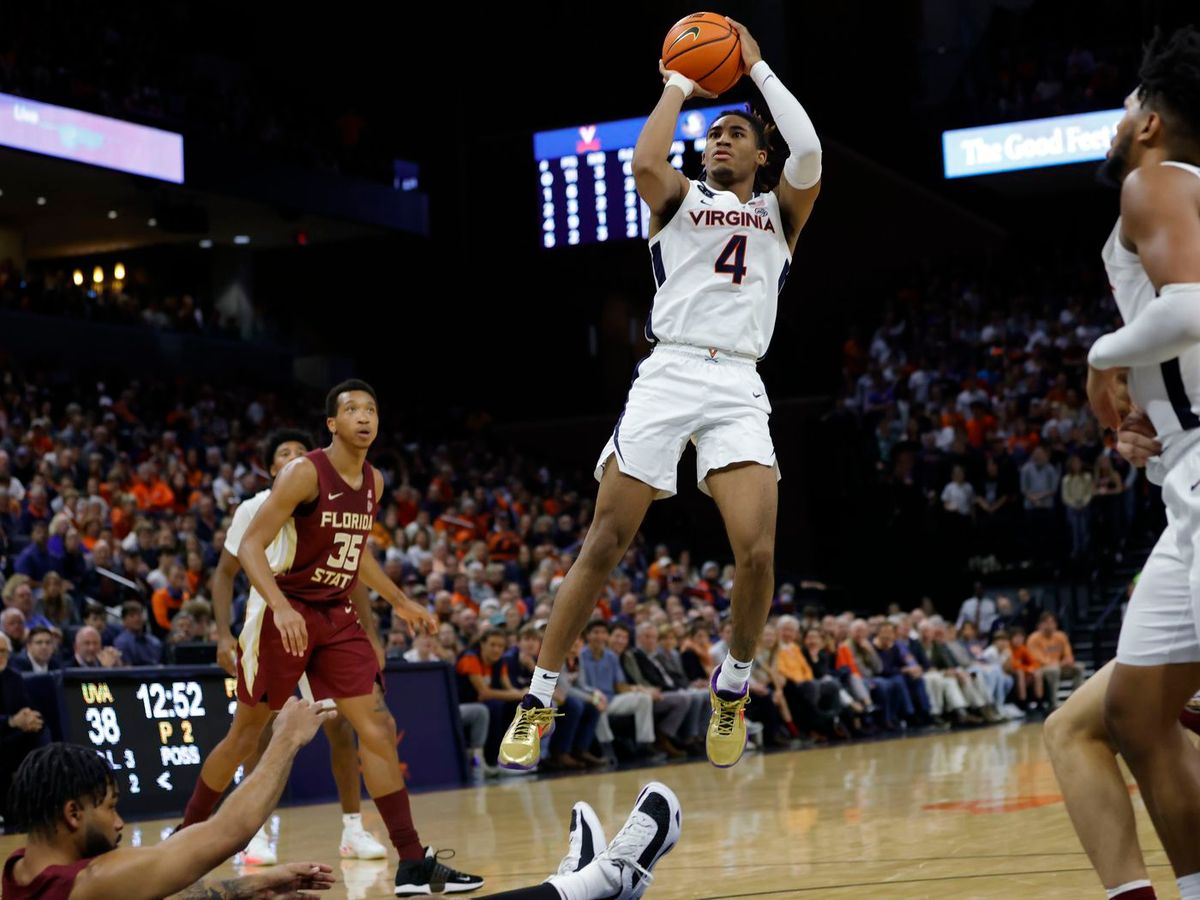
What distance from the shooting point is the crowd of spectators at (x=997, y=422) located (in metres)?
20.8

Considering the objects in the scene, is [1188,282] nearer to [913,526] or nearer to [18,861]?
[18,861]

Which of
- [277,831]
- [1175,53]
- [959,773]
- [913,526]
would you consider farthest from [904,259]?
[1175,53]

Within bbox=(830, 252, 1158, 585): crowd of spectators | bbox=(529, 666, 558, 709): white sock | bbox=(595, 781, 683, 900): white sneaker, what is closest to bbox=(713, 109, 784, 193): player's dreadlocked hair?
bbox=(529, 666, 558, 709): white sock

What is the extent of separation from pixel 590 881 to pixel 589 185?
63.0ft

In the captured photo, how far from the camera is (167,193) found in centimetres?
2333

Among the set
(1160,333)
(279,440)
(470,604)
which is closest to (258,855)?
(279,440)

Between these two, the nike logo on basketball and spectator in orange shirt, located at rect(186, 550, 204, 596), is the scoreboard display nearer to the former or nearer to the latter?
spectator in orange shirt, located at rect(186, 550, 204, 596)

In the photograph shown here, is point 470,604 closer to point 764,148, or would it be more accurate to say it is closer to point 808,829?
point 808,829

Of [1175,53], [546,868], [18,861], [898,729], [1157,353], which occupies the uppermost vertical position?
[1175,53]

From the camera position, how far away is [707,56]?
5680 mm

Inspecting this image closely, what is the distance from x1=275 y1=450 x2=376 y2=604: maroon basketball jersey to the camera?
23.1 feet

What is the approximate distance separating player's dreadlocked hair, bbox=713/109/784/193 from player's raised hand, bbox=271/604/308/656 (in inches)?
99.6

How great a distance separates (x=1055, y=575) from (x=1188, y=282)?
1814 centimetres

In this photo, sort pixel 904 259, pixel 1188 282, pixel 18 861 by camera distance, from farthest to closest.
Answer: pixel 904 259 < pixel 18 861 < pixel 1188 282
